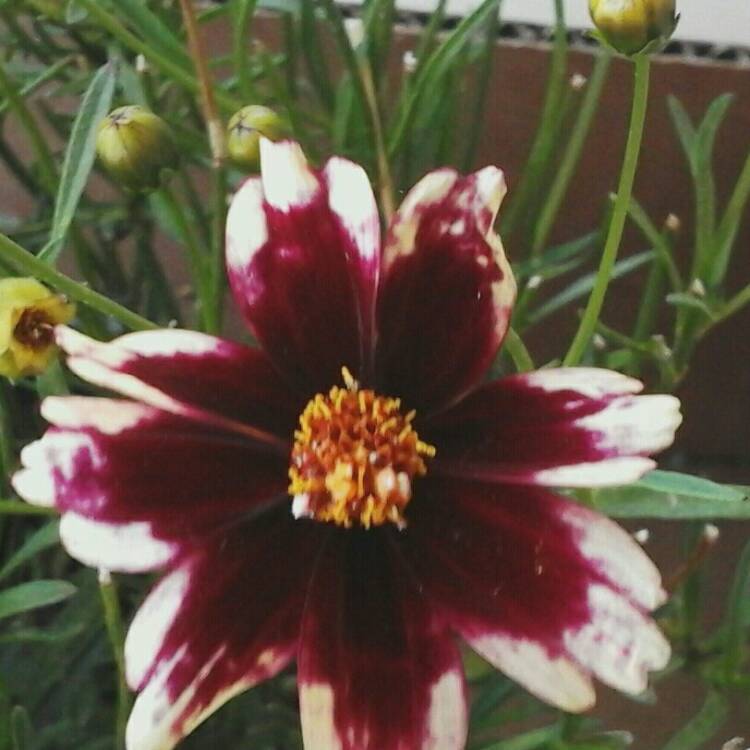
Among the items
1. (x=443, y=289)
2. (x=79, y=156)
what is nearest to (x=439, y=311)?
(x=443, y=289)

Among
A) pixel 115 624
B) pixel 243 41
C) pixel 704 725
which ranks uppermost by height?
pixel 243 41

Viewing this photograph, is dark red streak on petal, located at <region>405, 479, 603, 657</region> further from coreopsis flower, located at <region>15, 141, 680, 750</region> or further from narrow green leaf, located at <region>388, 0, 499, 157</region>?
narrow green leaf, located at <region>388, 0, 499, 157</region>

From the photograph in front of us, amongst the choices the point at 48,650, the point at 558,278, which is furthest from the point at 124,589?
the point at 558,278

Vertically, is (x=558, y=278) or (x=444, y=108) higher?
(x=444, y=108)

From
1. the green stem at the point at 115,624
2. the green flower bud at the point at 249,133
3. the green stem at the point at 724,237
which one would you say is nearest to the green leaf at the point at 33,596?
the green stem at the point at 115,624

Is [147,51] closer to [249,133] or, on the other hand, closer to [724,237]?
[249,133]

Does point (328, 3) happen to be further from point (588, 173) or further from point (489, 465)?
point (588, 173)

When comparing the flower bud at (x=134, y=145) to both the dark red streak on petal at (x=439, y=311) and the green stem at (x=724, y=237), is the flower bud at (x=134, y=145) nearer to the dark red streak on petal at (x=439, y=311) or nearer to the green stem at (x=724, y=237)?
the dark red streak on petal at (x=439, y=311)
